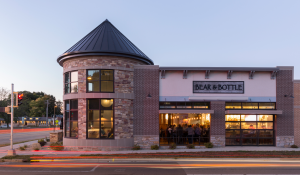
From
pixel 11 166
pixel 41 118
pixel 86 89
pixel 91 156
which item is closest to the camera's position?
pixel 11 166

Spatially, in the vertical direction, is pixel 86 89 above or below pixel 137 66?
below

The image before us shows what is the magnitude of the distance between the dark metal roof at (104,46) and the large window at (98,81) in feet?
5.06

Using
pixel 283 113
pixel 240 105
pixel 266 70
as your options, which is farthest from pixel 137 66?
pixel 283 113

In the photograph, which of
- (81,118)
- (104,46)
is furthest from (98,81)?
(81,118)

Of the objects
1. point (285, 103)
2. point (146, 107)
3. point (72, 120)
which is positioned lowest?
point (72, 120)

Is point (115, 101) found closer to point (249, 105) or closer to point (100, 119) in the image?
point (100, 119)

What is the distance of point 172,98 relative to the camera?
19.4 metres

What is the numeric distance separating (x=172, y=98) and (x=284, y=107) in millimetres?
9760

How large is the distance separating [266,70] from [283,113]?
402cm

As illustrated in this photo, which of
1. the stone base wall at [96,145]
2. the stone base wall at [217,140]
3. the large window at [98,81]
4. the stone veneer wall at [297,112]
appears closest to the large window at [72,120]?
the stone base wall at [96,145]

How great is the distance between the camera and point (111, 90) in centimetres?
1806

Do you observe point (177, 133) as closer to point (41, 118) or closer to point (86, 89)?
point (86, 89)

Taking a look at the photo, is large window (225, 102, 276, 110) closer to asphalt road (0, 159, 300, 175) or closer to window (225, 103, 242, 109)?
window (225, 103, 242, 109)

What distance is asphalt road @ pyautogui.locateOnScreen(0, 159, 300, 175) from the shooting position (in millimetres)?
10977
